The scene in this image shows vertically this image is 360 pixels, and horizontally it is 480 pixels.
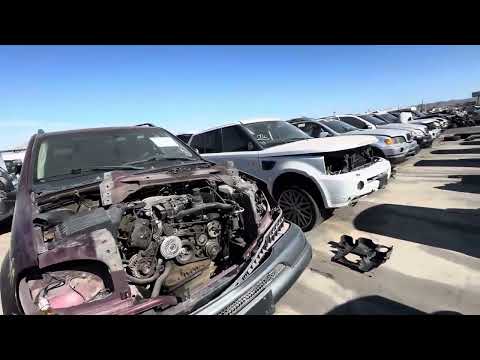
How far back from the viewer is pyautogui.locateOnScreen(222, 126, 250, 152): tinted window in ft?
16.5

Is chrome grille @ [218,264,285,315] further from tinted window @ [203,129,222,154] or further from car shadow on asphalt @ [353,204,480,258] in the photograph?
tinted window @ [203,129,222,154]

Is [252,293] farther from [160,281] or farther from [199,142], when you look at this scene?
[199,142]

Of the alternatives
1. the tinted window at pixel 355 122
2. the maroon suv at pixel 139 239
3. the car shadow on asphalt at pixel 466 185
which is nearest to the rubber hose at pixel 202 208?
the maroon suv at pixel 139 239

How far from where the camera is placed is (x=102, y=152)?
11.0 ft

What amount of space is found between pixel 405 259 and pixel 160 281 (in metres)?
2.78

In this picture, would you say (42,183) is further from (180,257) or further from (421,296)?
(421,296)

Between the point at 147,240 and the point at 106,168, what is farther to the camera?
the point at 106,168

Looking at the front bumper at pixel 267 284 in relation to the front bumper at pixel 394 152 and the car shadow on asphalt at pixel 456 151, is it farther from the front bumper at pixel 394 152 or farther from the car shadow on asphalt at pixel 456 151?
the car shadow on asphalt at pixel 456 151

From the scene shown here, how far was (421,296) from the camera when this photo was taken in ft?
8.97

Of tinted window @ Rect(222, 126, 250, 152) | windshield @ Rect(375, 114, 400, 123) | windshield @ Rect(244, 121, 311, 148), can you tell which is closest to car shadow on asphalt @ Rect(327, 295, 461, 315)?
windshield @ Rect(244, 121, 311, 148)

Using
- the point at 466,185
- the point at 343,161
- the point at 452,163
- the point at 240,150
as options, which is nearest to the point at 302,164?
the point at 343,161

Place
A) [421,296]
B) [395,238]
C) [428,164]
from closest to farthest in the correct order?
[421,296], [395,238], [428,164]
